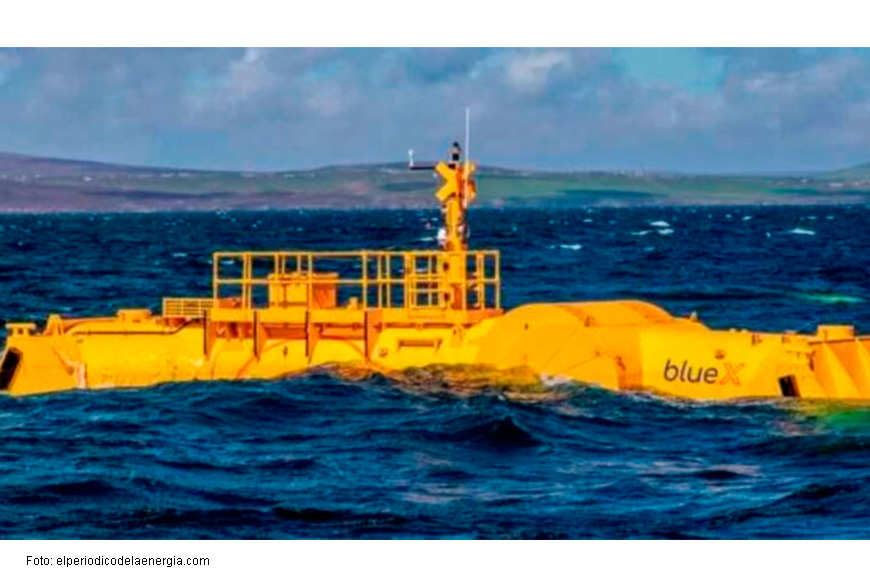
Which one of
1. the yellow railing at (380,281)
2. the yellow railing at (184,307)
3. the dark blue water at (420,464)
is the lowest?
the dark blue water at (420,464)

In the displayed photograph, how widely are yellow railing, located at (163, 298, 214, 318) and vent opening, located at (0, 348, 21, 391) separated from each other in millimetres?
2764

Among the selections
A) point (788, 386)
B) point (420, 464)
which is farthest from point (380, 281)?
point (788, 386)

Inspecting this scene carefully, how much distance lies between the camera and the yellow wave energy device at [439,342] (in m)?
31.2

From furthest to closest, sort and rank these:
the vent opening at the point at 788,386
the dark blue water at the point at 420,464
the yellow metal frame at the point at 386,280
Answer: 1. the yellow metal frame at the point at 386,280
2. the vent opening at the point at 788,386
3. the dark blue water at the point at 420,464

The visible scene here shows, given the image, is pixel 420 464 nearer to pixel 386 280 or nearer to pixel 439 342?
pixel 439 342

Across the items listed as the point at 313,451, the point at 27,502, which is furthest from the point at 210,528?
the point at 313,451

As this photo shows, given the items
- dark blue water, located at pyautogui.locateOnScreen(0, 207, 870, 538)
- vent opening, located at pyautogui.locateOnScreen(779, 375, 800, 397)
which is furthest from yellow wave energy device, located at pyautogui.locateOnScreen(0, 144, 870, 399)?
dark blue water, located at pyautogui.locateOnScreen(0, 207, 870, 538)

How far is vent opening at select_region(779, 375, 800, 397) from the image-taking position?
101ft

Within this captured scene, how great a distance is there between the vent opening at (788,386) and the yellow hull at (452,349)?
2 cm

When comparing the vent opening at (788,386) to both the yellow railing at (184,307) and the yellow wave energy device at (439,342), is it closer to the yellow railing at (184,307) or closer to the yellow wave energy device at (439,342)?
the yellow wave energy device at (439,342)

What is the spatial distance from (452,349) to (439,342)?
298 millimetres

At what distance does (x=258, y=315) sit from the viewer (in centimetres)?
3378

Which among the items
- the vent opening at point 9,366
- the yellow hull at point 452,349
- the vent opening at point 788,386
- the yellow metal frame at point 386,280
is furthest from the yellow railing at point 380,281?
the vent opening at point 788,386

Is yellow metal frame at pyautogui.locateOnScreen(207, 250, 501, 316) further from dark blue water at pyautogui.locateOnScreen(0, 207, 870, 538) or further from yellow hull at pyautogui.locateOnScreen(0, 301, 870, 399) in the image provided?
dark blue water at pyautogui.locateOnScreen(0, 207, 870, 538)
